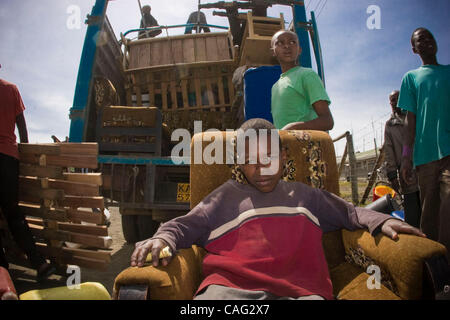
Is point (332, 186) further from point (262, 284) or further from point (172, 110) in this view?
point (172, 110)

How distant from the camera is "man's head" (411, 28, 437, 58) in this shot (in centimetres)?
221

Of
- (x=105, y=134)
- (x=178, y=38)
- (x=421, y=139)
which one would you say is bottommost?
(x=421, y=139)

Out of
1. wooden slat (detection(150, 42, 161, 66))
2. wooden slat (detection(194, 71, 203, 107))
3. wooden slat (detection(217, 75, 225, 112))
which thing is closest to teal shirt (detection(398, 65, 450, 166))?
wooden slat (detection(217, 75, 225, 112))

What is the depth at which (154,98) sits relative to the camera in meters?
4.67

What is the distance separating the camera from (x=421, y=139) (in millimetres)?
2133

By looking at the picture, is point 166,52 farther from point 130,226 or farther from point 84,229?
point 84,229

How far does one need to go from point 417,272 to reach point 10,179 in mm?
2947

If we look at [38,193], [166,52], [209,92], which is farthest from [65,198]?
[166,52]

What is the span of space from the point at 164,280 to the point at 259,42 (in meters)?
3.82

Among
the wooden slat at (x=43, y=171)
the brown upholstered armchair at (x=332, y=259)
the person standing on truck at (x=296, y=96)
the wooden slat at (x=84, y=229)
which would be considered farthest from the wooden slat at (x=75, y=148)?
the person standing on truck at (x=296, y=96)

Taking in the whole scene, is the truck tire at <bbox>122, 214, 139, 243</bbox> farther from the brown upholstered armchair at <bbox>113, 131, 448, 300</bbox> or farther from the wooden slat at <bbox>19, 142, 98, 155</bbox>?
the brown upholstered armchair at <bbox>113, 131, 448, 300</bbox>

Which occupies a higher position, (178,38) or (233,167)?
(178,38)

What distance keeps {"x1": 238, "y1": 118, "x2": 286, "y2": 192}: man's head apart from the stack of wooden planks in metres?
1.75

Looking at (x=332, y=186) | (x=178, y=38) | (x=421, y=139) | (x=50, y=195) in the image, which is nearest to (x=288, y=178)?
(x=332, y=186)
